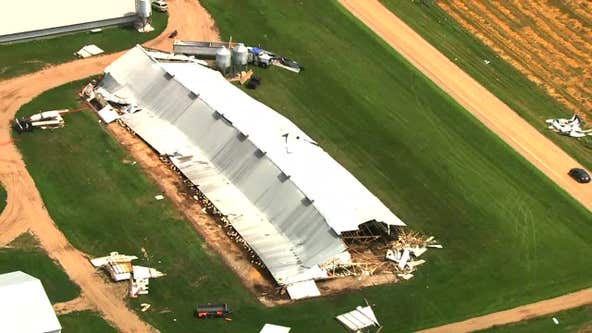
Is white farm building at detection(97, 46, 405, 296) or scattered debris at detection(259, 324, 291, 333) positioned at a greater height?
white farm building at detection(97, 46, 405, 296)

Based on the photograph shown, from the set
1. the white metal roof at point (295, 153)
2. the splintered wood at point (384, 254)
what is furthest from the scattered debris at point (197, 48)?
the splintered wood at point (384, 254)

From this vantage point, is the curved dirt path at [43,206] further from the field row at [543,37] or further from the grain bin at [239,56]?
the field row at [543,37]

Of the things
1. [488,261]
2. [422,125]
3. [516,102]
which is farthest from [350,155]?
[516,102]

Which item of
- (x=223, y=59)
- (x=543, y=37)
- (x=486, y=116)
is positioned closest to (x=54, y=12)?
(x=223, y=59)

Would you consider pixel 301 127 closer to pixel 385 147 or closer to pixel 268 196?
A: pixel 385 147

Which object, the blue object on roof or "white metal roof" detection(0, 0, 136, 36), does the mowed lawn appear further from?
"white metal roof" detection(0, 0, 136, 36)

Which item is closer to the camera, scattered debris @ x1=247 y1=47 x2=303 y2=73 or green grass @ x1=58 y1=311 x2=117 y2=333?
green grass @ x1=58 y1=311 x2=117 y2=333

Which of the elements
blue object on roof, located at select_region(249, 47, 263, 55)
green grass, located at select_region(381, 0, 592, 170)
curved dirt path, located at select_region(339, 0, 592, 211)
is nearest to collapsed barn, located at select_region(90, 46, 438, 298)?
blue object on roof, located at select_region(249, 47, 263, 55)
